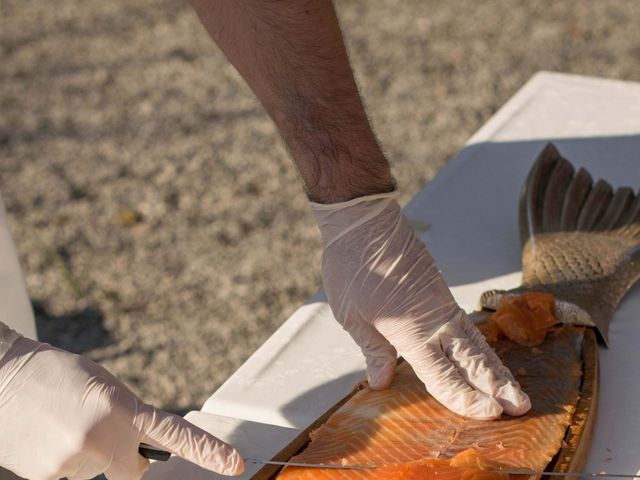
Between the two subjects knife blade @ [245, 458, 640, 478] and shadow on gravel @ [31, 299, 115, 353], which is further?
shadow on gravel @ [31, 299, 115, 353]

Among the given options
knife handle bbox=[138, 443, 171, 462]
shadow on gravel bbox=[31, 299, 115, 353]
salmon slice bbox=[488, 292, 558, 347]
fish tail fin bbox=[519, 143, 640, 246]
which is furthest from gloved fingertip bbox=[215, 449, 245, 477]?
shadow on gravel bbox=[31, 299, 115, 353]

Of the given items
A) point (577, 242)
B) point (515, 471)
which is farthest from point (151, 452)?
point (577, 242)

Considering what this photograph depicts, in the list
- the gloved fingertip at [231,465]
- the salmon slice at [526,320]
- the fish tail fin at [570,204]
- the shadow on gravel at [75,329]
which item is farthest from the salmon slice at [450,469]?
the shadow on gravel at [75,329]

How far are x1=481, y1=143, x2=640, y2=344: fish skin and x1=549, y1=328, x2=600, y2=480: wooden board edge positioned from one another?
0.11m

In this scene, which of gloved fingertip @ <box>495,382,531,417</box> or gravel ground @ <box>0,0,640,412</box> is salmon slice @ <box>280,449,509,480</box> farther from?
gravel ground @ <box>0,0,640,412</box>

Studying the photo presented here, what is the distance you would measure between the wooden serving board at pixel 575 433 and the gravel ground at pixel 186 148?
6.87 feet

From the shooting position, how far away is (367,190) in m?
2.05

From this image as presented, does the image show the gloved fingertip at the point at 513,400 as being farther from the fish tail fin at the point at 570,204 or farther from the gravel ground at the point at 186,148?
the gravel ground at the point at 186,148

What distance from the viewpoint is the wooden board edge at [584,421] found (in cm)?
185

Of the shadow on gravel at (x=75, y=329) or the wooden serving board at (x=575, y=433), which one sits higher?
the wooden serving board at (x=575, y=433)

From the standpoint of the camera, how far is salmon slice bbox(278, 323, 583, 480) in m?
1.83

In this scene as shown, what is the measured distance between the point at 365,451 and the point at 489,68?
4805 millimetres

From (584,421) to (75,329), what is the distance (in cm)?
297

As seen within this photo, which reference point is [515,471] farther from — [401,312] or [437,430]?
[401,312]
